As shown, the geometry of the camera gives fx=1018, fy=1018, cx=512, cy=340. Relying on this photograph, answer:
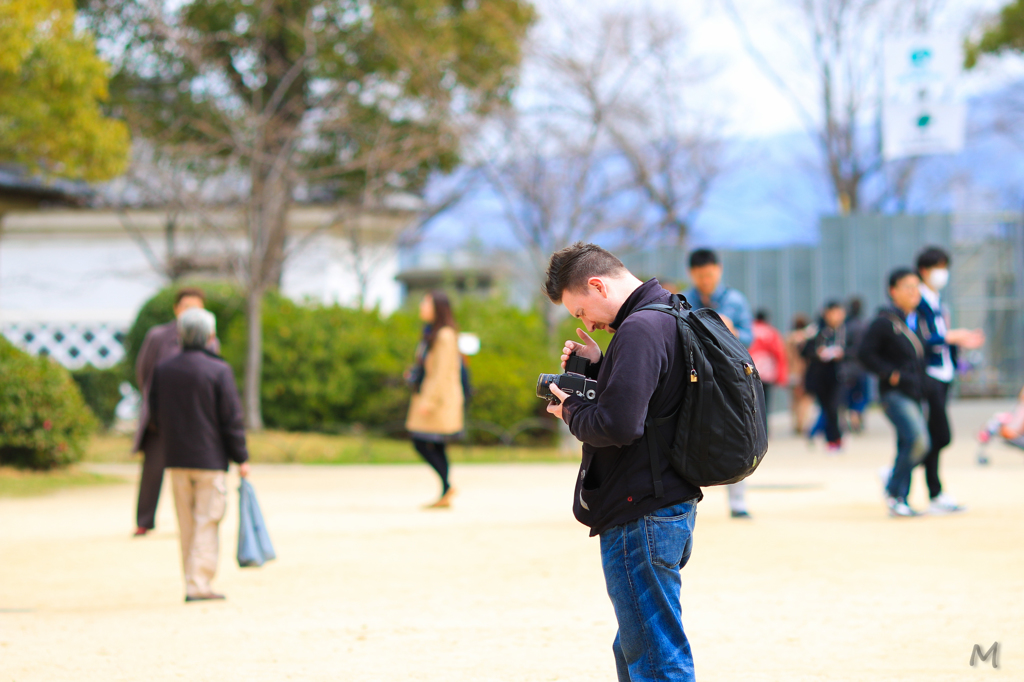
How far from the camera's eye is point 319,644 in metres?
4.28

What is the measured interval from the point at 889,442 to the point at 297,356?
849cm

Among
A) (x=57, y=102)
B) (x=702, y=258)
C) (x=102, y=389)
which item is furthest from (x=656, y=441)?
(x=102, y=389)

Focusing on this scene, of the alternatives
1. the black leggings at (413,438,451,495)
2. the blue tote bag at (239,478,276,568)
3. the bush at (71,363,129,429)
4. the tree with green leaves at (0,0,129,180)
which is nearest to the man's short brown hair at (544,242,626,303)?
the blue tote bag at (239,478,276,568)

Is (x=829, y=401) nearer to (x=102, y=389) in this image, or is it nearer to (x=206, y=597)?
(x=206, y=597)

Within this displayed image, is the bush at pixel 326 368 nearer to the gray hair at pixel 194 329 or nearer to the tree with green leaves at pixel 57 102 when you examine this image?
the tree with green leaves at pixel 57 102

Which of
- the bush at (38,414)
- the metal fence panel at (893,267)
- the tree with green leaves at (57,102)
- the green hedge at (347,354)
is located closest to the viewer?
the bush at (38,414)

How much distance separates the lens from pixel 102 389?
1501cm

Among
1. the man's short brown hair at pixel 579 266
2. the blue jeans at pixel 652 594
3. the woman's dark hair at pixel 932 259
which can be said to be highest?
the woman's dark hair at pixel 932 259

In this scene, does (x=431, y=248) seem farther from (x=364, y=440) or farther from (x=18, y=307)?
(x=364, y=440)

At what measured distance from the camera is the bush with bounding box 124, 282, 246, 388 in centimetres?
1509

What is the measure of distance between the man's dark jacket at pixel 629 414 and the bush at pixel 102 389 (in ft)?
44.6

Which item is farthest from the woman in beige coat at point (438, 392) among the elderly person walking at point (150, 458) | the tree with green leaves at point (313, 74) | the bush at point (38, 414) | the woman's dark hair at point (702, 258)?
the tree with green leaves at point (313, 74)

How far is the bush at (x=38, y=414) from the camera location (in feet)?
32.0

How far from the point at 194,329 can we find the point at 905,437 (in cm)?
488
